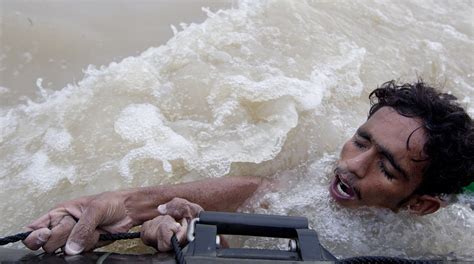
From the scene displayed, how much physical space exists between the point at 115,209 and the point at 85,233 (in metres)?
0.27

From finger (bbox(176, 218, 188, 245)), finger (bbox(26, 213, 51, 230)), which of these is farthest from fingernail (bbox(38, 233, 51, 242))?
finger (bbox(176, 218, 188, 245))

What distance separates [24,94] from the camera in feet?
11.1

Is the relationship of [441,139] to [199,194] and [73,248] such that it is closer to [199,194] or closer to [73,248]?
[199,194]

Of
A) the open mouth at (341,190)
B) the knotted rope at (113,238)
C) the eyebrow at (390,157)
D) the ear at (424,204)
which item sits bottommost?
the ear at (424,204)

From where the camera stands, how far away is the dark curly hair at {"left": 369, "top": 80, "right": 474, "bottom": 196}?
7.81ft

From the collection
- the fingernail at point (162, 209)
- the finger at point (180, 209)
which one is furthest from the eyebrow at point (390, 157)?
the fingernail at point (162, 209)

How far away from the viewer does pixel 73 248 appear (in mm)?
1640

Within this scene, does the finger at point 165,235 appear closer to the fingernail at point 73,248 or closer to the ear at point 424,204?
the fingernail at point 73,248

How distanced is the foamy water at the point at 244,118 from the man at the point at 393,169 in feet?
0.40

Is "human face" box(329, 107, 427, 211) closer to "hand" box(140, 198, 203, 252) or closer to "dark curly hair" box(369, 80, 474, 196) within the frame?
"dark curly hair" box(369, 80, 474, 196)

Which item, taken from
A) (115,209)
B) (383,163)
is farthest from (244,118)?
(115,209)

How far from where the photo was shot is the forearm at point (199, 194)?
2109mm

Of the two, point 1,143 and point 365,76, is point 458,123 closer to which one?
point 365,76

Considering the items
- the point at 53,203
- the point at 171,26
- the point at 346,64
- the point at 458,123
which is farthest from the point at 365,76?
the point at 53,203
